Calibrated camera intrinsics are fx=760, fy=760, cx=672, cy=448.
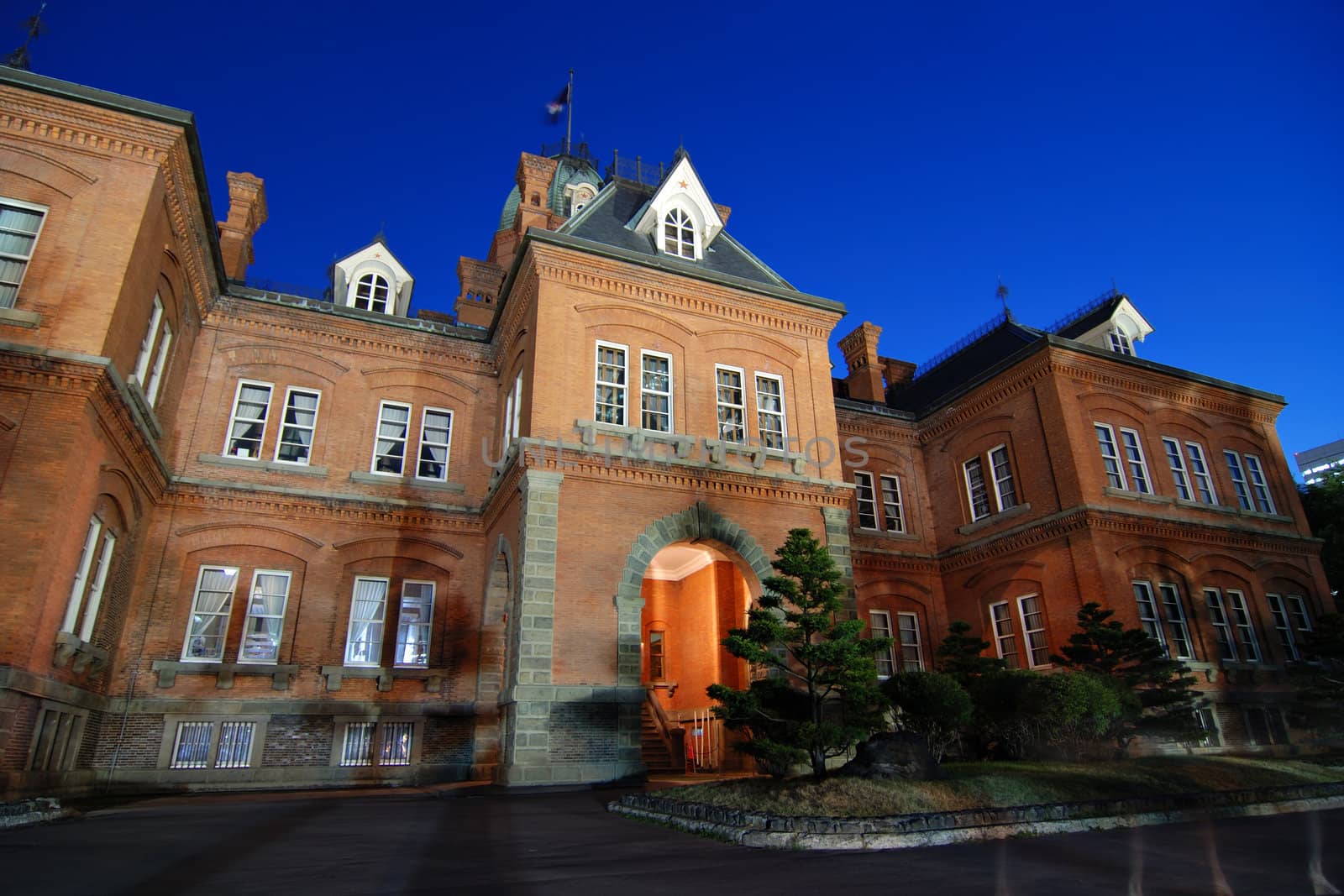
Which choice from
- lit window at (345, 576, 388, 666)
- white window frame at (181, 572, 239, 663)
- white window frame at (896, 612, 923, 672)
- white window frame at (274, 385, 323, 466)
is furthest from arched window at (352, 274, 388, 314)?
white window frame at (896, 612, 923, 672)

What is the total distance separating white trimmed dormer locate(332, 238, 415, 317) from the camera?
22953 mm

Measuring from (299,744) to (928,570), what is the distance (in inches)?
758

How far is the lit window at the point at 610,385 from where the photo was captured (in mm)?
17594

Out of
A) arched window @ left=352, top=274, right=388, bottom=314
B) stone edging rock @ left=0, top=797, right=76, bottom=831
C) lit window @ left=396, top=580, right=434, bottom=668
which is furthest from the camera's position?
arched window @ left=352, top=274, right=388, bottom=314

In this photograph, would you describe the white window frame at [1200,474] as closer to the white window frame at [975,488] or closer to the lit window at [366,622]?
the white window frame at [975,488]

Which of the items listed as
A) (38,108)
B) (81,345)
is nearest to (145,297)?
(81,345)

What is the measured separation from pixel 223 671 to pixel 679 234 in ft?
50.4

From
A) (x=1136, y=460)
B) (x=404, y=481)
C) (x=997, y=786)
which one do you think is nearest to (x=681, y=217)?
(x=404, y=481)

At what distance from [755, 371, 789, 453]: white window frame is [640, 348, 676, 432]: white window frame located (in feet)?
7.70

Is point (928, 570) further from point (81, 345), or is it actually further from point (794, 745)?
point (81, 345)

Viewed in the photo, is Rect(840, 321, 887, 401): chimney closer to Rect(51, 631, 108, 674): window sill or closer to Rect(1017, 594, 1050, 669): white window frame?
Rect(1017, 594, 1050, 669): white window frame

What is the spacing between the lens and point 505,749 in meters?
14.3

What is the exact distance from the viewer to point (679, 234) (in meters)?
20.7

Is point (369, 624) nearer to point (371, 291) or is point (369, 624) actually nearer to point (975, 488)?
point (371, 291)
